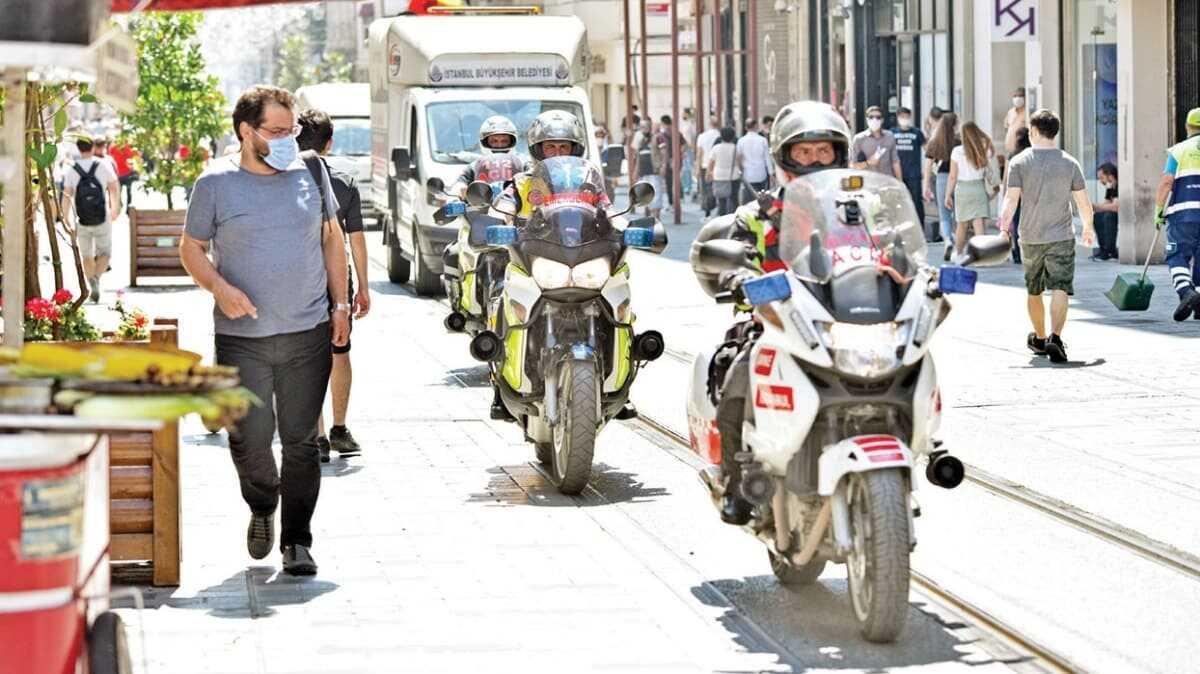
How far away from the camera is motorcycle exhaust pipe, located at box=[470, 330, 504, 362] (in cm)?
1109

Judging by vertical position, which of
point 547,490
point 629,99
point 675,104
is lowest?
point 547,490

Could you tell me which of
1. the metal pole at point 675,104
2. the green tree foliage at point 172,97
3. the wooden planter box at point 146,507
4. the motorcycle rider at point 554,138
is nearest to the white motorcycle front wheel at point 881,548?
the wooden planter box at point 146,507

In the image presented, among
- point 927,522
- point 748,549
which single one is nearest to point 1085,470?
point 927,522

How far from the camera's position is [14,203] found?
6.00 meters

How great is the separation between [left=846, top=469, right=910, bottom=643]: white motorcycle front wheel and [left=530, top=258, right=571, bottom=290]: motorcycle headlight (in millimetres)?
3607

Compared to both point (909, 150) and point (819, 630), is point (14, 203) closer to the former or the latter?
point (819, 630)

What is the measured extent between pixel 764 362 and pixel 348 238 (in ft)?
15.0

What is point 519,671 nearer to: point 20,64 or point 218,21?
point 20,64

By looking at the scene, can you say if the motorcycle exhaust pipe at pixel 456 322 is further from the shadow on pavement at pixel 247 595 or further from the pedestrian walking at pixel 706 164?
the pedestrian walking at pixel 706 164

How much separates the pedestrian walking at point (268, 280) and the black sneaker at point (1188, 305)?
10272mm

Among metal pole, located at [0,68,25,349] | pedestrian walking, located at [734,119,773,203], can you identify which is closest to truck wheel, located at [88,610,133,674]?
metal pole, located at [0,68,25,349]

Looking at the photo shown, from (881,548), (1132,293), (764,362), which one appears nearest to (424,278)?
(1132,293)

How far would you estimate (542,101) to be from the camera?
911 inches

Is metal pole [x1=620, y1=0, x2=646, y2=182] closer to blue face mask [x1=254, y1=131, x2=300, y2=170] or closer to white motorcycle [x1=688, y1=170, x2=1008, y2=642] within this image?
blue face mask [x1=254, y1=131, x2=300, y2=170]
